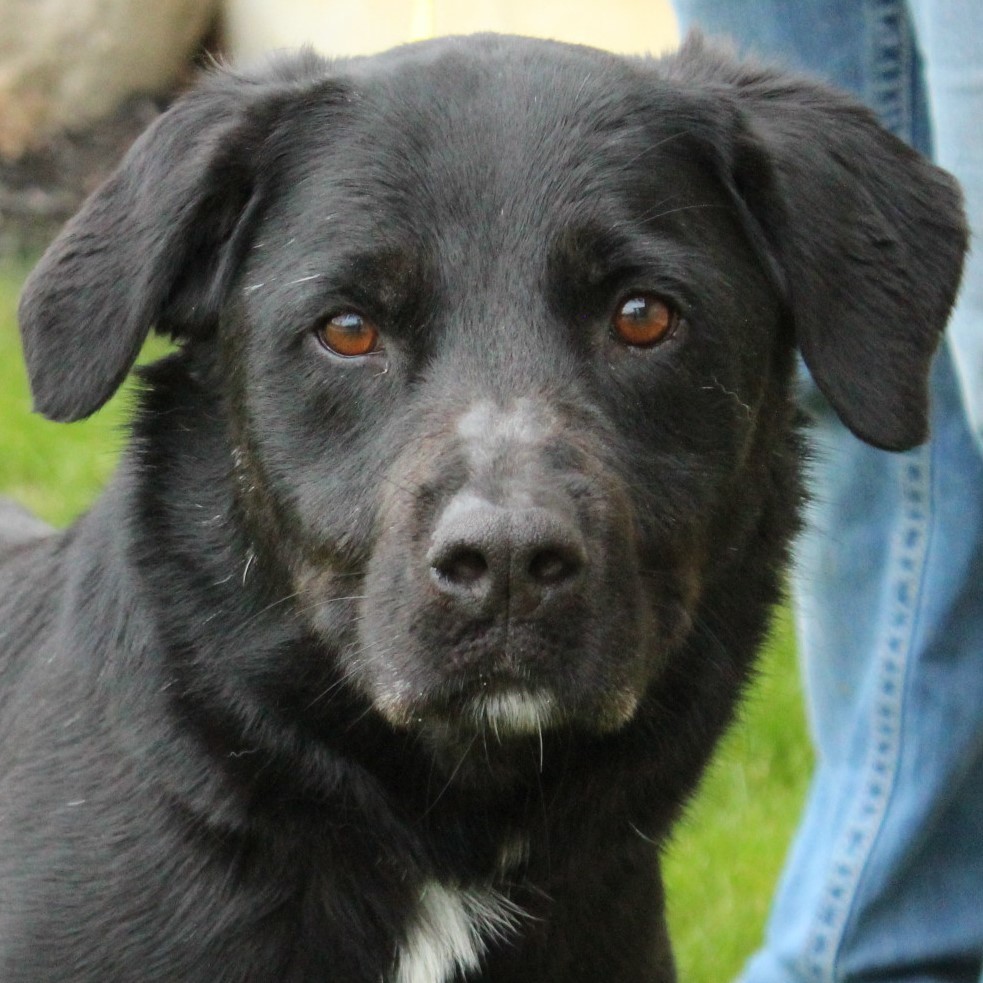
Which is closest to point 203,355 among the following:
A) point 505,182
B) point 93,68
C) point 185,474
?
point 185,474

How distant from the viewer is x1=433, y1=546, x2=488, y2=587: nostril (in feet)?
8.35

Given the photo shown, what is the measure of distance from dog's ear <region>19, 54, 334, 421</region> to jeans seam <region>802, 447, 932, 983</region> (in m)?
1.65

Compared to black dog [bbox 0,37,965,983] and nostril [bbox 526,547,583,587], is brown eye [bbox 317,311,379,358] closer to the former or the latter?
black dog [bbox 0,37,965,983]

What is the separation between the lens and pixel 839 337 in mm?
3115

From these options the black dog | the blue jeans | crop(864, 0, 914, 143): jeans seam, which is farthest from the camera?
the blue jeans

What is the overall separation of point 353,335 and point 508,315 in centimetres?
26

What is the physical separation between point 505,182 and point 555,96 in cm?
22

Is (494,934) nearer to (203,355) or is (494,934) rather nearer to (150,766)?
(150,766)

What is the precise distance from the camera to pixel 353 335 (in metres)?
2.93

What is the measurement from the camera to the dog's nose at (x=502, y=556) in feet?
8.26

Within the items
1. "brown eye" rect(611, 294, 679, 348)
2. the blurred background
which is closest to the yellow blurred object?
the blurred background

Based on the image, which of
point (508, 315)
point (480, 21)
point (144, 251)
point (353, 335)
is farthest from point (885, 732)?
point (480, 21)

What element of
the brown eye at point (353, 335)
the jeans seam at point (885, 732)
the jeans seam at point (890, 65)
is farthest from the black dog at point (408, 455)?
the jeans seam at point (885, 732)

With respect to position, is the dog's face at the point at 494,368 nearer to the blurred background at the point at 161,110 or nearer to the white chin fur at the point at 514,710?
the white chin fur at the point at 514,710
